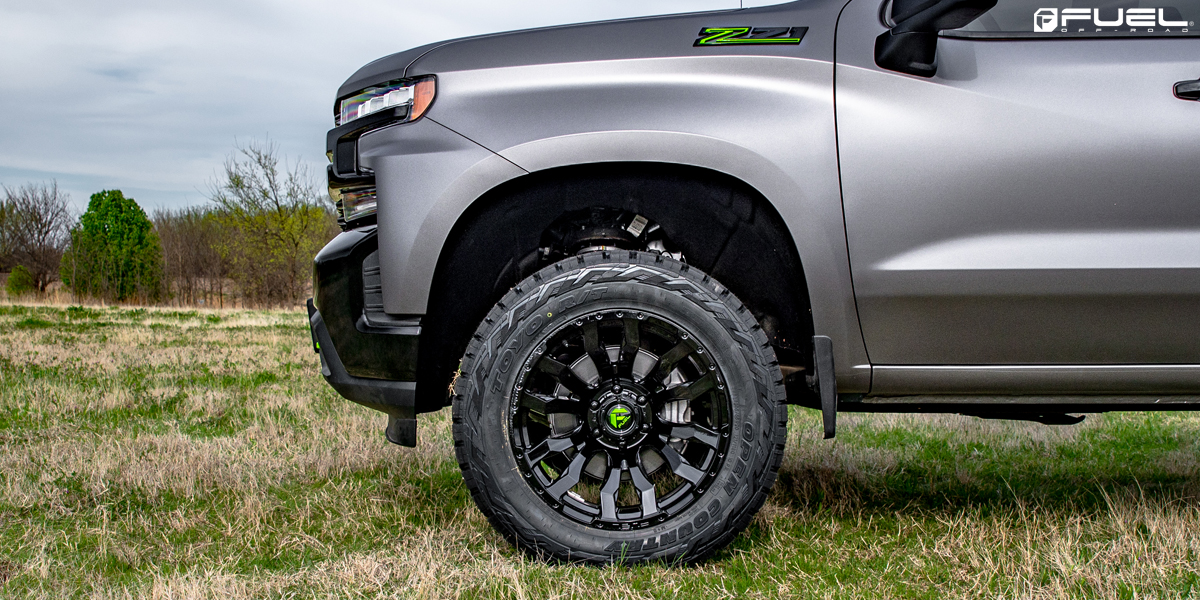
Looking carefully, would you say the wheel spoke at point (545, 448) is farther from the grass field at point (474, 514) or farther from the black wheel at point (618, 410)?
the grass field at point (474, 514)

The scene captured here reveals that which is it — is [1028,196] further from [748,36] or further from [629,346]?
[629,346]

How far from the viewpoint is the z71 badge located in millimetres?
2363

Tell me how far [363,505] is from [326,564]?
0.64 m

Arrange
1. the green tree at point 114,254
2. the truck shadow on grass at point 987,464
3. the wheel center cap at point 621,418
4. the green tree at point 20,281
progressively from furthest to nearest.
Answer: the green tree at point 114,254 → the green tree at point 20,281 → the truck shadow on grass at point 987,464 → the wheel center cap at point 621,418

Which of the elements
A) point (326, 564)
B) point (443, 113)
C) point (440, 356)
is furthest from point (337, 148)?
point (326, 564)

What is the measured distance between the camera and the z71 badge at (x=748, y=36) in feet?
7.75

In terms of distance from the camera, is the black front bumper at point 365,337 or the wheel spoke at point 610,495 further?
the black front bumper at point 365,337

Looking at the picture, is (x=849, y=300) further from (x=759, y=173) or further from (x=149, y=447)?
(x=149, y=447)

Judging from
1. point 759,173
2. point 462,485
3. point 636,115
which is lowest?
point 462,485

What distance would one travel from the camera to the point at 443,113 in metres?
2.34

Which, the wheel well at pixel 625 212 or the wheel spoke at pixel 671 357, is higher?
the wheel well at pixel 625 212

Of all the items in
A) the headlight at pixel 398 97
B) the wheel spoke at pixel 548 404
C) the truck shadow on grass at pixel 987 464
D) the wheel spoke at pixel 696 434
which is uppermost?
the headlight at pixel 398 97
